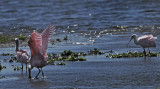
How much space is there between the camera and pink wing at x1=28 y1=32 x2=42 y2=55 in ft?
38.0

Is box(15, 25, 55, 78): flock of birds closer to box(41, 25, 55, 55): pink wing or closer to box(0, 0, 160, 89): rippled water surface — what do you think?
box(41, 25, 55, 55): pink wing

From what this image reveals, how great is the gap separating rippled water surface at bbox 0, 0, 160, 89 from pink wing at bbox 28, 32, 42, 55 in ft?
2.27

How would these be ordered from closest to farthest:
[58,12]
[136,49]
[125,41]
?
1. [136,49]
2. [125,41]
3. [58,12]

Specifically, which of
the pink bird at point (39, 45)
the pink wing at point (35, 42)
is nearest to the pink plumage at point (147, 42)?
the pink bird at point (39, 45)

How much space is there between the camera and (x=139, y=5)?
34500mm

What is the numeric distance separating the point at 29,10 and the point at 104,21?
32.7 feet

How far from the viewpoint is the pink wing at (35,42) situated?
38.0 ft

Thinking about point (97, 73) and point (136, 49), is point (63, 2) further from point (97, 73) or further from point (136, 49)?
point (97, 73)

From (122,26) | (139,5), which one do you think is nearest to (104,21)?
(122,26)

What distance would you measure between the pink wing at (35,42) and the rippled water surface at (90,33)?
69cm

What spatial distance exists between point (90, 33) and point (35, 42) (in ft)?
34.8

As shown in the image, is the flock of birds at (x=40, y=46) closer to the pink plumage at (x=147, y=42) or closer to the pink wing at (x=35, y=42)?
the pink wing at (x=35, y=42)

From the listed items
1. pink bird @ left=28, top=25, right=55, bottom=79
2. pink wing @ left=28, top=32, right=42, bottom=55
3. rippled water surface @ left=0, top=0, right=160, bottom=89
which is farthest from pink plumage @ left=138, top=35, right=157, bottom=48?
pink wing @ left=28, top=32, right=42, bottom=55

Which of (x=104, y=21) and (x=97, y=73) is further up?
(x=104, y=21)
